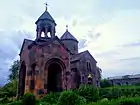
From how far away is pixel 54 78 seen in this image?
1117 inches

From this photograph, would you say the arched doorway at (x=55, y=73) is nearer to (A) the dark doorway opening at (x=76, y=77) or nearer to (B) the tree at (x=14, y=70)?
(A) the dark doorway opening at (x=76, y=77)

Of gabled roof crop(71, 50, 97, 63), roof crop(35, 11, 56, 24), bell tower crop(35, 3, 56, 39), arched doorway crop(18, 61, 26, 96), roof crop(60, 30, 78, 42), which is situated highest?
roof crop(60, 30, 78, 42)

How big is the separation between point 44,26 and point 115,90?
12.9 meters

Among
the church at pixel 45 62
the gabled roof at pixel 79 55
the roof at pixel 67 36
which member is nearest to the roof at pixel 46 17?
the church at pixel 45 62

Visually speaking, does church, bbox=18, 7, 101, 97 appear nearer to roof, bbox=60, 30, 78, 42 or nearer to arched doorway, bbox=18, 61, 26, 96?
arched doorway, bbox=18, 61, 26, 96

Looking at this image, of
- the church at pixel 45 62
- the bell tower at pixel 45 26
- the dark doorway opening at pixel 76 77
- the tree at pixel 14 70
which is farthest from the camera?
the tree at pixel 14 70

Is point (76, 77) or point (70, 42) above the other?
point (70, 42)

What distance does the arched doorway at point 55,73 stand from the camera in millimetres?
26341

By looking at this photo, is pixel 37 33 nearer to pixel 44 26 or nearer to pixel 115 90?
pixel 44 26

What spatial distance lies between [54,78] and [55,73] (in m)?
0.73

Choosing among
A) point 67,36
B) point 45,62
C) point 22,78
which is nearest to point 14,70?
point 67,36

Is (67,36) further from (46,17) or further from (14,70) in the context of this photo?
(14,70)

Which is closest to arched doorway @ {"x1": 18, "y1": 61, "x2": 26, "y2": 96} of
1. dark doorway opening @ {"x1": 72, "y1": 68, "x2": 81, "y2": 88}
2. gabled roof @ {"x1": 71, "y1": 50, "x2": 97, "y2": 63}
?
dark doorway opening @ {"x1": 72, "y1": 68, "x2": 81, "y2": 88}

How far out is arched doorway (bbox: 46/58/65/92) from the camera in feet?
86.4
